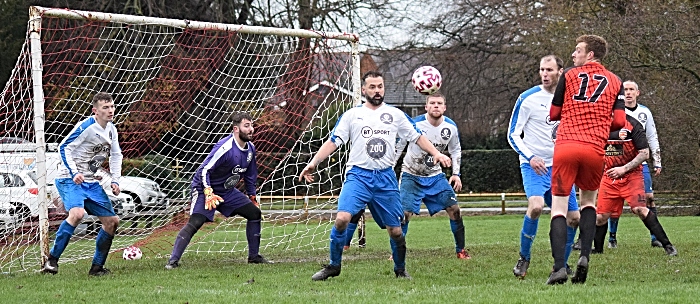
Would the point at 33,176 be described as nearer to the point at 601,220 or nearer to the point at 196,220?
the point at 196,220

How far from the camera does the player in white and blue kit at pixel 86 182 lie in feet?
30.5

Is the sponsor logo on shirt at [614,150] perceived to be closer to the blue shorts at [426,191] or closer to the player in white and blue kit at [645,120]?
the player in white and blue kit at [645,120]

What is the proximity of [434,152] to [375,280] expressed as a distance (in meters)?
1.31

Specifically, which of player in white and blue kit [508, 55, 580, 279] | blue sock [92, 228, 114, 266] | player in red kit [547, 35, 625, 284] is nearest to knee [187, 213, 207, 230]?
blue sock [92, 228, 114, 266]

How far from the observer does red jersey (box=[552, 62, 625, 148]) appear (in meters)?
7.05

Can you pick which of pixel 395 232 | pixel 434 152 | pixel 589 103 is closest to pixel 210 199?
pixel 395 232

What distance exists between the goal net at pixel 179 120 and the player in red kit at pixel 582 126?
16.7ft

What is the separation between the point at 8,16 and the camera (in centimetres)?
2603

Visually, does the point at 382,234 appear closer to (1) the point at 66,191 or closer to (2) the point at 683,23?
(1) the point at 66,191

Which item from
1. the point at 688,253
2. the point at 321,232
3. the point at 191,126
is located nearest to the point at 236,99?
the point at 191,126

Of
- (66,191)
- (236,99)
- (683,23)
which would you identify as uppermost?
(683,23)

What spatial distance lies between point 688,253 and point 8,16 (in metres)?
21.9

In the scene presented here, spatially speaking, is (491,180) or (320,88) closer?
(320,88)

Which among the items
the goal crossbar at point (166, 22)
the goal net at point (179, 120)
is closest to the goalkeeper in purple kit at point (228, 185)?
the goal crossbar at point (166, 22)
